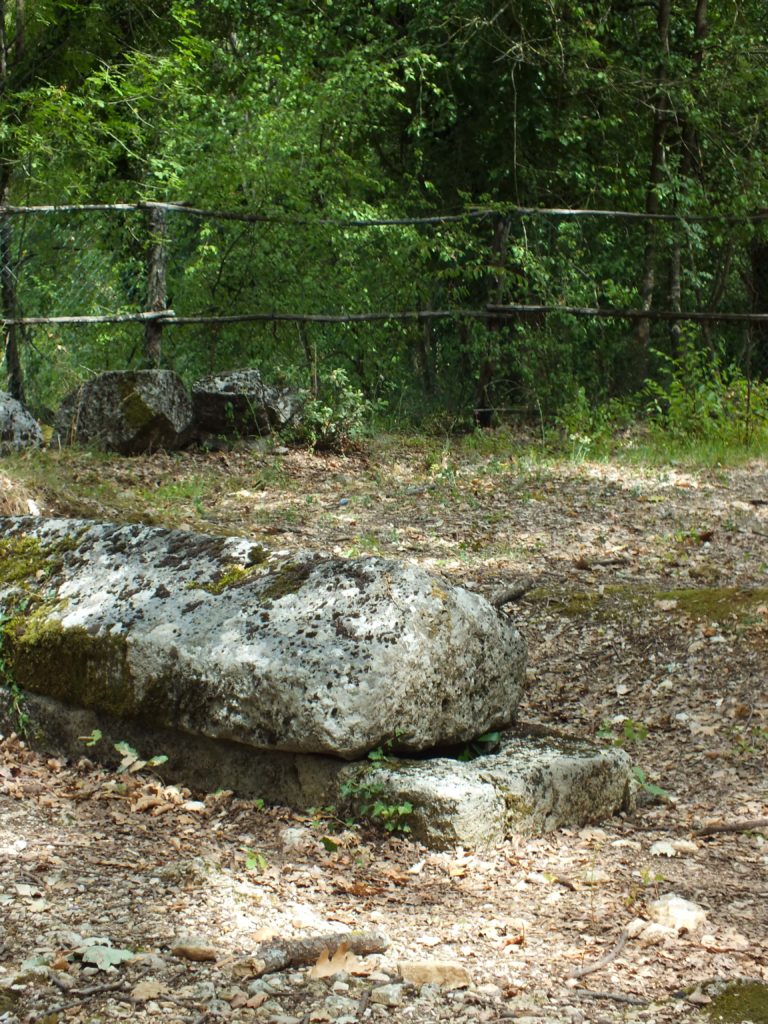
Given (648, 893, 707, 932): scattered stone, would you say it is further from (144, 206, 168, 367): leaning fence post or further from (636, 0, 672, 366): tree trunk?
(636, 0, 672, 366): tree trunk

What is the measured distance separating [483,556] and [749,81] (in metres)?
7.63

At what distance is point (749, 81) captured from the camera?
10.9 meters

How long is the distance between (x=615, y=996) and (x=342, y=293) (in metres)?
7.91

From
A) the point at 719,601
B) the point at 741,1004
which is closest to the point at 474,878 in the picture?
the point at 741,1004

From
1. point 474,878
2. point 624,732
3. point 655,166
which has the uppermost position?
point 655,166

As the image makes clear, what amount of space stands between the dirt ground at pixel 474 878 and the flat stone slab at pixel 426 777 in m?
0.06

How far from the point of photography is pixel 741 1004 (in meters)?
2.21

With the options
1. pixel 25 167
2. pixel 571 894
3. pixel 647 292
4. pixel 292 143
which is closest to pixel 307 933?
pixel 571 894

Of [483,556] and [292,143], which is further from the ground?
[292,143]

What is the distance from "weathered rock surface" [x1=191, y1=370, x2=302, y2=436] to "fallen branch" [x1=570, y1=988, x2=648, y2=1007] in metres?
6.71

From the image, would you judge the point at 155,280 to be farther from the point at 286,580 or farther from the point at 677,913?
the point at 677,913

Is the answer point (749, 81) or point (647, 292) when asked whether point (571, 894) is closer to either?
point (647, 292)

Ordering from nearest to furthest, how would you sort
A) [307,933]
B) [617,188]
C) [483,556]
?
[307,933], [483,556], [617,188]

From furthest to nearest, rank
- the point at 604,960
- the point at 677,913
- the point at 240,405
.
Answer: the point at 240,405
the point at 677,913
the point at 604,960
